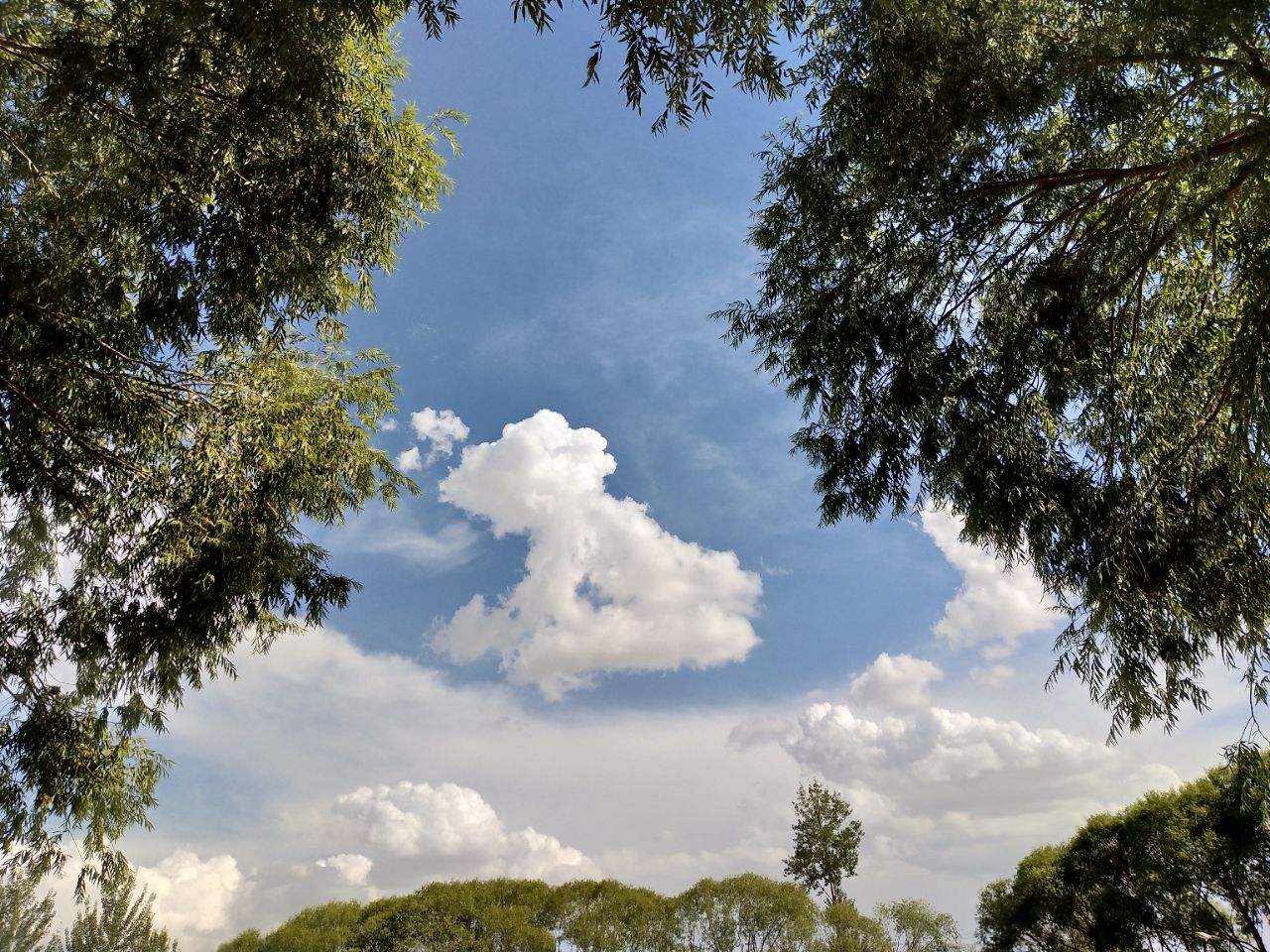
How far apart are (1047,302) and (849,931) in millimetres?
28273

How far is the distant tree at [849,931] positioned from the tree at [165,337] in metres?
27.1

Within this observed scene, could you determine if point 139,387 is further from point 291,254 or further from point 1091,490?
point 1091,490

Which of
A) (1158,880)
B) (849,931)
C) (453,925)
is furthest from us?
(453,925)

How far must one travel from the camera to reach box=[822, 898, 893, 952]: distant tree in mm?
27234

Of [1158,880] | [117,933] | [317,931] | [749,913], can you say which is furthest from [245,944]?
[1158,880]

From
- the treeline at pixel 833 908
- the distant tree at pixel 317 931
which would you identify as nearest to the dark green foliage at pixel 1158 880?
the treeline at pixel 833 908

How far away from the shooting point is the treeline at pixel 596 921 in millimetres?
28156

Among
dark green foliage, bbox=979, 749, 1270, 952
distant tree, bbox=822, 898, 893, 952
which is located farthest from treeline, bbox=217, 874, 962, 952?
dark green foliage, bbox=979, 749, 1270, 952

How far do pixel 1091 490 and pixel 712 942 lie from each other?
2988cm

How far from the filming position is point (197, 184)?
17.7 ft

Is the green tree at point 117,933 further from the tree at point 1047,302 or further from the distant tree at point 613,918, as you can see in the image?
the tree at point 1047,302

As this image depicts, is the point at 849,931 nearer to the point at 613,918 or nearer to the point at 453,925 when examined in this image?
the point at 613,918

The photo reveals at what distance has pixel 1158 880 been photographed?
18172mm

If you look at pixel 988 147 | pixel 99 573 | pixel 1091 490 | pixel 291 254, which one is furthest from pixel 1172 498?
pixel 99 573
